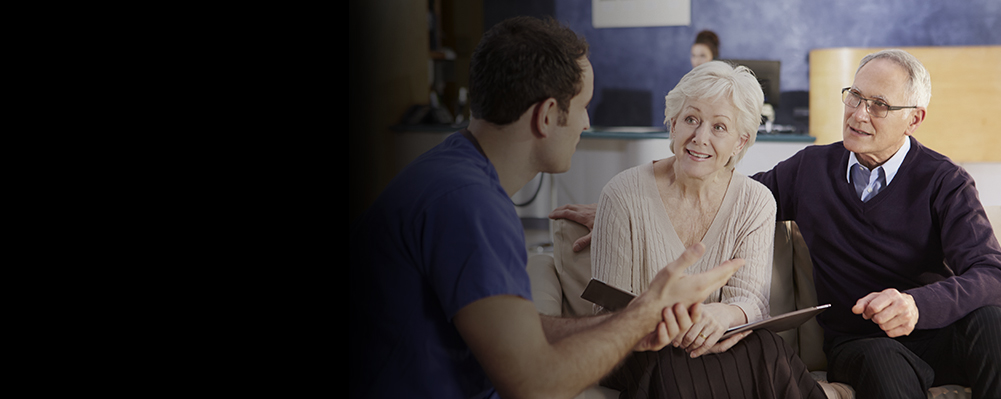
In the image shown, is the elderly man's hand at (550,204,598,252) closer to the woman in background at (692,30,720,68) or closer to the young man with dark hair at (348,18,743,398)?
the young man with dark hair at (348,18,743,398)

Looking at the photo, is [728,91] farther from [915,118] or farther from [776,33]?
[776,33]

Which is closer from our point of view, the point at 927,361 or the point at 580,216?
the point at 927,361

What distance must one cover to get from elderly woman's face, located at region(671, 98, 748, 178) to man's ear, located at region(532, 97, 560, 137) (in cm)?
49

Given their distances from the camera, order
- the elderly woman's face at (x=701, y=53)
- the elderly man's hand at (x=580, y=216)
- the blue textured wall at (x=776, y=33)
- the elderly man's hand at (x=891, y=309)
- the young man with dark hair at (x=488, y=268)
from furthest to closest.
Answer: the blue textured wall at (x=776, y=33) → the elderly woman's face at (x=701, y=53) → the elderly man's hand at (x=580, y=216) → the elderly man's hand at (x=891, y=309) → the young man with dark hair at (x=488, y=268)

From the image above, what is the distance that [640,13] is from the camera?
417cm

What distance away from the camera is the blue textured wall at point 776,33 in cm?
386

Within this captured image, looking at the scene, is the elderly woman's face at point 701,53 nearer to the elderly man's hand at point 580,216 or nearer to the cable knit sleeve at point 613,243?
the elderly man's hand at point 580,216

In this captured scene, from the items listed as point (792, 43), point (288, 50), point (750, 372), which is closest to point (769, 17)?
point (792, 43)

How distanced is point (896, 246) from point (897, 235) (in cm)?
2

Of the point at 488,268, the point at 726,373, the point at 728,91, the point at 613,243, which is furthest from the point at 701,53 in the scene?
the point at 488,268

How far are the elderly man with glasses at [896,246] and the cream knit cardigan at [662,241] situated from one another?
6.9 inches

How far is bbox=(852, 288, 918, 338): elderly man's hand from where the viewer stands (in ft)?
3.71

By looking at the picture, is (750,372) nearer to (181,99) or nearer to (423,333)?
(423,333)

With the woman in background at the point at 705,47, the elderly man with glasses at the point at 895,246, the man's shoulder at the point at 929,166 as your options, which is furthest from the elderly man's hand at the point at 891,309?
the woman in background at the point at 705,47
